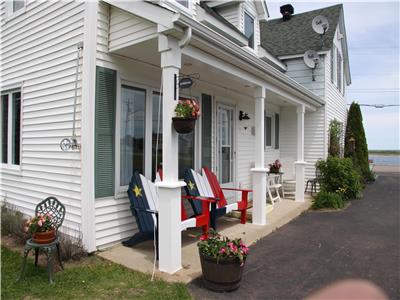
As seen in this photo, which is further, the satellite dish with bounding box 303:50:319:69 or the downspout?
the satellite dish with bounding box 303:50:319:69

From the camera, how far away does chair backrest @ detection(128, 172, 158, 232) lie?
4438 mm

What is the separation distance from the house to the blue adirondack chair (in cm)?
26

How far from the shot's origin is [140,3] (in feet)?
12.7

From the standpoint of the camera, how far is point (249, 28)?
922 cm

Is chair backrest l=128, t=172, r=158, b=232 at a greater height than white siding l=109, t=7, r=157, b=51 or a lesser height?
lesser

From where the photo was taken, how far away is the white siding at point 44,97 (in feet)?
15.2

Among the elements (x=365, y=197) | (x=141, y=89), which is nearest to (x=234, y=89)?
(x=141, y=89)

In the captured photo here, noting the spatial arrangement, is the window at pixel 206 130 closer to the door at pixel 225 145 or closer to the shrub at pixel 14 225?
the door at pixel 225 145

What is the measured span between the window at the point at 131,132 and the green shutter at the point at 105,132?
0.22m

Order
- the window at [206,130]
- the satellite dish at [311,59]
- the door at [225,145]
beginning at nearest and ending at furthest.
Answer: the window at [206,130] → the door at [225,145] → the satellite dish at [311,59]

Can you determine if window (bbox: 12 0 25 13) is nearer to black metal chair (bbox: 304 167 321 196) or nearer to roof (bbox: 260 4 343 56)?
roof (bbox: 260 4 343 56)

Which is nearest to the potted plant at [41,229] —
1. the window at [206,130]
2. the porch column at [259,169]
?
the window at [206,130]

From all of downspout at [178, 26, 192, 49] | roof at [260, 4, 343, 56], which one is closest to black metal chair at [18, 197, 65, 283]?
downspout at [178, 26, 192, 49]

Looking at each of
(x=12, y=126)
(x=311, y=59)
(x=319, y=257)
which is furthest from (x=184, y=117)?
(x=311, y=59)
